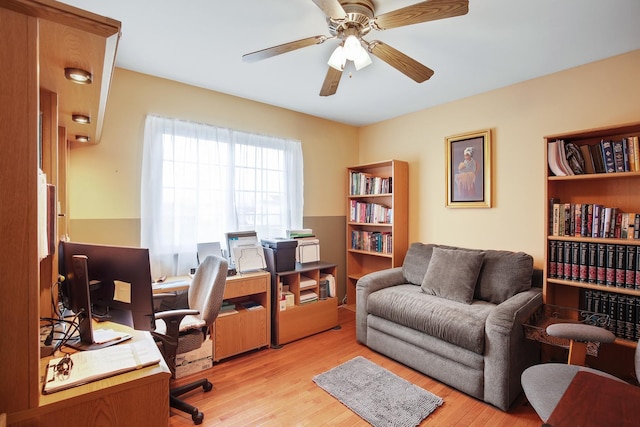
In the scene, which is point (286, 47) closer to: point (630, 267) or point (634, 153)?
point (634, 153)

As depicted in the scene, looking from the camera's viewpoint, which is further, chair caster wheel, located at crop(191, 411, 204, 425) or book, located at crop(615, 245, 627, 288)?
book, located at crop(615, 245, 627, 288)

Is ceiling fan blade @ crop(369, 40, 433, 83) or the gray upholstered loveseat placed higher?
ceiling fan blade @ crop(369, 40, 433, 83)

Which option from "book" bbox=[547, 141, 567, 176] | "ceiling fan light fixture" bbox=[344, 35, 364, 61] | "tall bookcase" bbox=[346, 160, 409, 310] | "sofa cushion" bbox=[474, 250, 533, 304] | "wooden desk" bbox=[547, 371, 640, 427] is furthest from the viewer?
"tall bookcase" bbox=[346, 160, 409, 310]

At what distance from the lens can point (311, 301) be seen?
311cm

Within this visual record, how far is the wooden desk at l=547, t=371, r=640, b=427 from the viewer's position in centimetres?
91

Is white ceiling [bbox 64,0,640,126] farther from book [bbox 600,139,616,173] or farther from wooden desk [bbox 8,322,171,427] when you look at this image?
wooden desk [bbox 8,322,171,427]

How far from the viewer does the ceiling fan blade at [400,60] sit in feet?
5.58

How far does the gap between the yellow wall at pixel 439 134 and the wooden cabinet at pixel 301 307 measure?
850 mm

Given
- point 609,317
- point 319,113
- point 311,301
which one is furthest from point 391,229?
point 609,317

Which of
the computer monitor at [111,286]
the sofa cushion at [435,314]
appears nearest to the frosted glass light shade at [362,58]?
the computer monitor at [111,286]

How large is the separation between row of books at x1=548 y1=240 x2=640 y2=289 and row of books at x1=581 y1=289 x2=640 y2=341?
116 millimetres

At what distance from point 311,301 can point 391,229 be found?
1288 mm

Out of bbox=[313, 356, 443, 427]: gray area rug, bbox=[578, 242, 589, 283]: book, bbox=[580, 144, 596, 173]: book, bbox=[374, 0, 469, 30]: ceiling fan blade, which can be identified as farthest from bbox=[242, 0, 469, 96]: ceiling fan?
bbox=[313, 356, 443, 427]: gray area rug

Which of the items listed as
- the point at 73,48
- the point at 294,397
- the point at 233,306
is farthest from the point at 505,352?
the point at 73,48
